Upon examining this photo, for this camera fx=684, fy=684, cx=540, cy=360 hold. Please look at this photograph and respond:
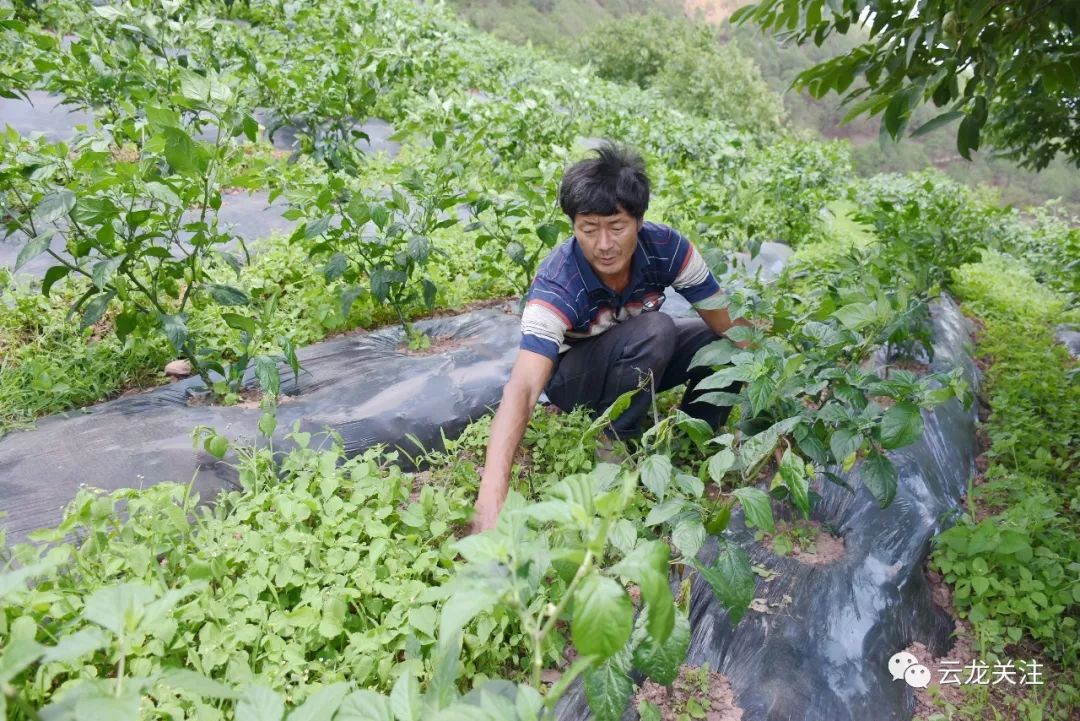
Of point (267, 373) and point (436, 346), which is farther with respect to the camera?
point (436, 346)

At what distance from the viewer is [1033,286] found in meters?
6.45

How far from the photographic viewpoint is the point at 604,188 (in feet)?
6.77

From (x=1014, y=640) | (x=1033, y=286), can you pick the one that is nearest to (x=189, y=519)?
(x=1014, y=640)

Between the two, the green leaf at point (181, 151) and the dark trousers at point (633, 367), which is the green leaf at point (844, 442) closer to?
the dark trousers at point (633, 367)

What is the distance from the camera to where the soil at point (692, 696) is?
1.58 meters

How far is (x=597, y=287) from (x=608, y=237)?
0.22 metres

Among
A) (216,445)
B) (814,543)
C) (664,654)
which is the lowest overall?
(814,543)

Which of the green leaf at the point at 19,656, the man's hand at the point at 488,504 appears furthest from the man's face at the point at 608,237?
the green leaf at the point at 19,656

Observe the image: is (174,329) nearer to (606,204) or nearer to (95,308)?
(95,308)

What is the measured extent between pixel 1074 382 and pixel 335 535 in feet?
11.6

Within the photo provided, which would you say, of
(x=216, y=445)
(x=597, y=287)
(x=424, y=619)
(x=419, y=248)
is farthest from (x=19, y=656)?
(x=419, y=248)

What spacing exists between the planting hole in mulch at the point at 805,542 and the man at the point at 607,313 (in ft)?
1.50

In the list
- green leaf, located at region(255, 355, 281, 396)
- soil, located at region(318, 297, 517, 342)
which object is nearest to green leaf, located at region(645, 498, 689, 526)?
green leaf, located at region(255, 355, 281, 396)

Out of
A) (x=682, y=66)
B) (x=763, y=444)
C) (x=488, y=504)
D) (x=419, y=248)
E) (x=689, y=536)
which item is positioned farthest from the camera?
(x=682, y=66)
